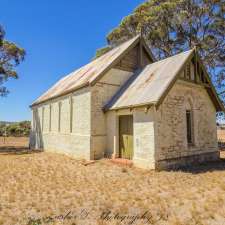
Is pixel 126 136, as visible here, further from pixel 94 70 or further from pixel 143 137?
pixel 94 70

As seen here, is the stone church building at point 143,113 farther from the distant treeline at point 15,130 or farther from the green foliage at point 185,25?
the distant treeline at point 15,130

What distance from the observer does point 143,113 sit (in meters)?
10.4

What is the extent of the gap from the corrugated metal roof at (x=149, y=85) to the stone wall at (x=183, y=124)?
82 centimetres

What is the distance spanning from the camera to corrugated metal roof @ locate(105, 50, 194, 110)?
10.1 metres

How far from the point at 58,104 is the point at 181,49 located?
14.8 m

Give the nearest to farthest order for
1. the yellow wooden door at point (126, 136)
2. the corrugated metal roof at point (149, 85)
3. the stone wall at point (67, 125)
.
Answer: the corrugated metal roof at point (149, 85) → the yellow wooden door at point (126, 136) → the stone wall at point (67, 125)

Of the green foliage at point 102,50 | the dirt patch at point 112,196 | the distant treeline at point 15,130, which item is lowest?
the dirt patch at point 112,196

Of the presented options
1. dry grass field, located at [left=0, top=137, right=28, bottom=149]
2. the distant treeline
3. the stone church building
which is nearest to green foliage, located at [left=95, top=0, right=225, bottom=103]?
the stone church building

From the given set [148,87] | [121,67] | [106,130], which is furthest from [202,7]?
[106,130]

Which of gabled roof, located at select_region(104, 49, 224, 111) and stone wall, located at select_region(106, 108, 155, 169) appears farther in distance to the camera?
gabled roof, located at select_region(104, 49, 224, 111)

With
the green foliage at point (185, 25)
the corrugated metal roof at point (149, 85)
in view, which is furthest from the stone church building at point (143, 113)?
the green foliage at point (185, 25)

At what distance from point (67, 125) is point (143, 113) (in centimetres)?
684

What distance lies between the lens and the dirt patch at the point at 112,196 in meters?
A: 4.80

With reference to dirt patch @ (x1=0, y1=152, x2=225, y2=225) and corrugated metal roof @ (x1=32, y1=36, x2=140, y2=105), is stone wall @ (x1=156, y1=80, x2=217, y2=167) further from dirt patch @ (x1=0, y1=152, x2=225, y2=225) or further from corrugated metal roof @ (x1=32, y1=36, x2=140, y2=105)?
corrugated metal roof @ (x1=32, y1=36, x2=140, y2=105)
